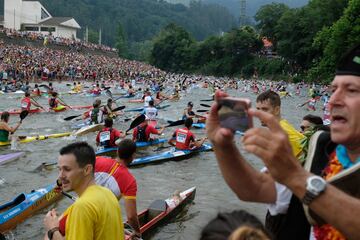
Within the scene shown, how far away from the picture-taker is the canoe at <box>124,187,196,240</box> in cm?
725

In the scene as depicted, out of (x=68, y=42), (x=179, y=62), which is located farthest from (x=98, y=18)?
(x=68, y=42)

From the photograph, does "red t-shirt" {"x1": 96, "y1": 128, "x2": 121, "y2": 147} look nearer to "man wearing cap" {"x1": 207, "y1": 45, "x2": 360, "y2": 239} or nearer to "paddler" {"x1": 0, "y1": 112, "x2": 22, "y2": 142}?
"paddler" {"x1": 0, "y1": 112, "x2": 22, "y2": 142}

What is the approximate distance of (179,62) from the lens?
322 feet

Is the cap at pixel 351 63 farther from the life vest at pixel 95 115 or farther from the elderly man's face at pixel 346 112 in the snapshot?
the life vest at pixel 95 115

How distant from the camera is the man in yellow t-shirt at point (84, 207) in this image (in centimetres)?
294

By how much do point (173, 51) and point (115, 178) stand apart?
3752 inches

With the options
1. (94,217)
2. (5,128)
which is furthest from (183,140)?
(94,217)

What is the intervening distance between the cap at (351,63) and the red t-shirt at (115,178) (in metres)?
3.48

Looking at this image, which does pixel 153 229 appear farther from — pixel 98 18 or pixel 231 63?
pixel 98 18

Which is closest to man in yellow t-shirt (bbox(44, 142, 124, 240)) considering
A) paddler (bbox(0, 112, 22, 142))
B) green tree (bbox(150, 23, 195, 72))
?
paddler (bbox(0, 112, 22, 142))

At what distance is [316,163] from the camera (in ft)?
6.26

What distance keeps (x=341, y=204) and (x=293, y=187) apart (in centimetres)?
16

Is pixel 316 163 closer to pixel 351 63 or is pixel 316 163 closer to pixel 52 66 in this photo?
pixel 351 63

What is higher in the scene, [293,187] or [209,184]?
[293,187]
